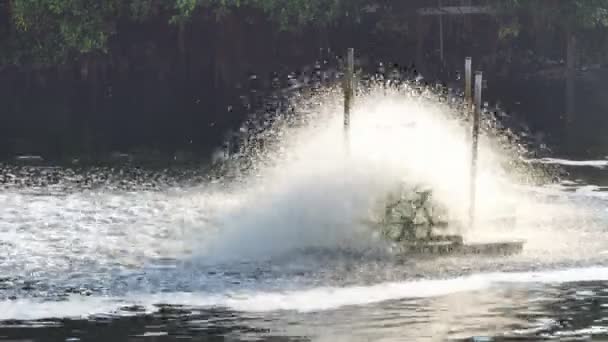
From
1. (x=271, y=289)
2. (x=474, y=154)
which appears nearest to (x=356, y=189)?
(x=474, y=154)

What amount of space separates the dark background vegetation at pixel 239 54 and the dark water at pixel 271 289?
76.7 feet

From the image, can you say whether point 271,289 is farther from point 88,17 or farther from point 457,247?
point 88,17

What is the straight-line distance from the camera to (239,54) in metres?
80.8

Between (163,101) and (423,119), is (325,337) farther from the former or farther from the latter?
(163,101)

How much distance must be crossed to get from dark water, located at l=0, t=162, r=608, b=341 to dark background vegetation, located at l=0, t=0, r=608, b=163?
23.4 meters

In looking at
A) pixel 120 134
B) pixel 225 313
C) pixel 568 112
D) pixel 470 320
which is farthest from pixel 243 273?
pixel 568 112

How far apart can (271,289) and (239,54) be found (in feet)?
184

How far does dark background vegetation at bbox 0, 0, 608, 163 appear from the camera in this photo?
61.2 metres

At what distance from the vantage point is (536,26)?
261ft

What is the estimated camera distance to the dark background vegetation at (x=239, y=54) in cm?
6119

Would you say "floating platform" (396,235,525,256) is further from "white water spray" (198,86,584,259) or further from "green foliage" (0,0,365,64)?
"green foliage" (0,0,365,64)

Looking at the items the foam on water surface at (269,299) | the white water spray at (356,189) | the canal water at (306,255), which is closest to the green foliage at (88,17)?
the canal water at (306,255)

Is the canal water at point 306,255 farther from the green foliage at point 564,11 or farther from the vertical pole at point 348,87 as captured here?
the green foliage at point 564,11

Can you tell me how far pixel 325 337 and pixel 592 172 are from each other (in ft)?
73.9
